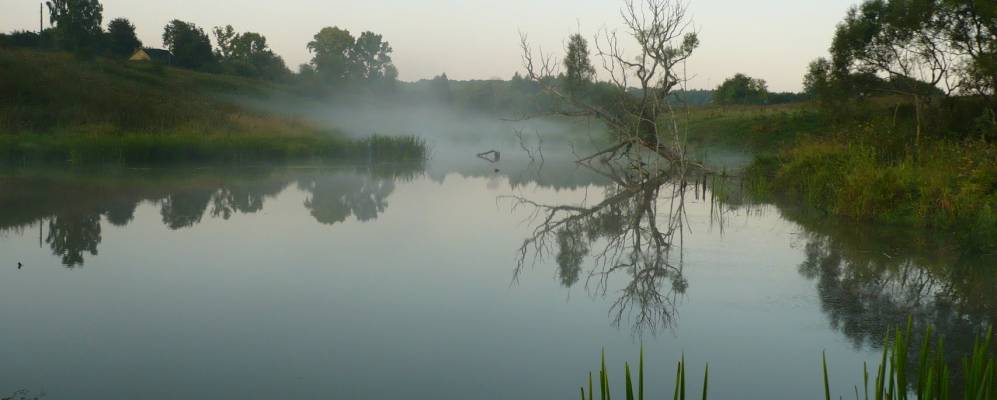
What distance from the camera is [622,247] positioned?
9273 mm

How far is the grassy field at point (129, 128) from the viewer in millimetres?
21344

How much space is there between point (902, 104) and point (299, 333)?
3275 centimetres

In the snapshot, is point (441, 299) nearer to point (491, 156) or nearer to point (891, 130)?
point (891, 130)

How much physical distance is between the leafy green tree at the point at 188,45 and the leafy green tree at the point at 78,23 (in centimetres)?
632

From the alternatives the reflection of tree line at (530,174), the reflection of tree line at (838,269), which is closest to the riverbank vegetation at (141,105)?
the reflection of tree line at (530,174)

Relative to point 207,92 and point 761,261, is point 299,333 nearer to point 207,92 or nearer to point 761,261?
point 761,261

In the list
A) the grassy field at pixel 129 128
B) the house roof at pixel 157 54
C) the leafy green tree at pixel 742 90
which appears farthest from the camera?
the leafy green tree at pixel 742 90

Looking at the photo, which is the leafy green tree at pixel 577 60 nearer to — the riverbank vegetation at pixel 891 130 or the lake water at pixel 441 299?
the riverbank vegetation at pixel 891 130

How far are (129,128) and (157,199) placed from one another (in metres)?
14.8

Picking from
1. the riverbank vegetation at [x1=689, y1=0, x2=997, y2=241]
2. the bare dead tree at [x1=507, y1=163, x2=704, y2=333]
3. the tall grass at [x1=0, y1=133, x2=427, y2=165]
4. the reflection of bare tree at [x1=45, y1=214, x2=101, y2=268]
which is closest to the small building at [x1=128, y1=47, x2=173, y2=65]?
the tall grass at [x1=0, y1=133, x2=427, y2=165]

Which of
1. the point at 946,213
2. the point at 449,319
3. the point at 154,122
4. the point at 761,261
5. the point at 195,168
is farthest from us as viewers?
the point at 154,122

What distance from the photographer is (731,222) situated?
11555 millimetres

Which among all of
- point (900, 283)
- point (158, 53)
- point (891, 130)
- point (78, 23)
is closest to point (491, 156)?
point (891, 130)

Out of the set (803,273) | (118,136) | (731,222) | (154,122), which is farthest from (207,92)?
(803,273)
